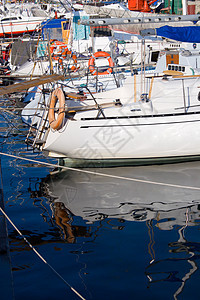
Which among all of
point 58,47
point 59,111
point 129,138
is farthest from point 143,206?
point 58,47

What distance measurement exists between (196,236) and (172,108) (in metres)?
4.23

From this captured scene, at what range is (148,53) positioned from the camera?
18.0 metres

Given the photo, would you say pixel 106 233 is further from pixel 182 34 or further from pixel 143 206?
pixel 182 34

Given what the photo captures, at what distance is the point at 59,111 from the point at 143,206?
10.9 feet

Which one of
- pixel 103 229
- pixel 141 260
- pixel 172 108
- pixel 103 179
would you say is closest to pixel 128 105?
pixel 172 108

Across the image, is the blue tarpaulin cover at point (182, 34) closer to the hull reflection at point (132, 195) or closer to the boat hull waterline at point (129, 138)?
the boat hull waterline at point (129, 138)

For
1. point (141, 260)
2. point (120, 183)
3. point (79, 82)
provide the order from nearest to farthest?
point (141, 260), point (120, 183), point (79, 82)

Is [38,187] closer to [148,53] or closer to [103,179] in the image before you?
[103,179]

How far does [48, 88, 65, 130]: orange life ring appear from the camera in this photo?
1005 cm

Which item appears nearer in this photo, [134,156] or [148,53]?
[134,156]

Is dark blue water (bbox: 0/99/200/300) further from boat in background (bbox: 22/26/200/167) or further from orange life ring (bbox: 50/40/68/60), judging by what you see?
orange life ring (bbox: 50/40/68/60)

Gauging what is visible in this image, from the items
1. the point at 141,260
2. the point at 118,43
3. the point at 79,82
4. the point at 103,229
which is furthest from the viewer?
the point at 118,43

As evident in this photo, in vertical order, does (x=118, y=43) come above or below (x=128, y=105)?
above

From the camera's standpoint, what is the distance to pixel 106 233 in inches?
283
